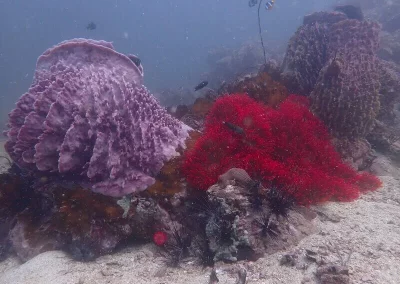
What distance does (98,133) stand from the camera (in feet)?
15.3

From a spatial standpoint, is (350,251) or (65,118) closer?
(350,251)

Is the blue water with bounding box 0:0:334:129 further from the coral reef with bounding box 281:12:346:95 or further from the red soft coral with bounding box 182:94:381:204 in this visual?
the red soft coral with bounding box 182:94:381:204

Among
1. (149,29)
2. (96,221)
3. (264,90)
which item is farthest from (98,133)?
(149,29)

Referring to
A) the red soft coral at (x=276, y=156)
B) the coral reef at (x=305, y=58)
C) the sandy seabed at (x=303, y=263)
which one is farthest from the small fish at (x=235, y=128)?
the coral reef at (x=305, y=58)

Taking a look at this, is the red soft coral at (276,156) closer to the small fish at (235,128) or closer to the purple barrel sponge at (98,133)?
the small fish at (235,128)

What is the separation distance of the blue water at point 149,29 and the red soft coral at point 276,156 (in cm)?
2381

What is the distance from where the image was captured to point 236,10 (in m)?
125

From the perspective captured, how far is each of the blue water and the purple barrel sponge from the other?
21.6 m

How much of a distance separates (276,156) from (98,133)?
2.91 meters

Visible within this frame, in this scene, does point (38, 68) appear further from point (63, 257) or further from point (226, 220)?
point (226, 220)

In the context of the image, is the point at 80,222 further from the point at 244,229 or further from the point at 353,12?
the point at 353,12

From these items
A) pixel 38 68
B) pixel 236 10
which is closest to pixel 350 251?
pixel 38 68

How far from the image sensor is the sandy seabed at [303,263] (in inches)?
131

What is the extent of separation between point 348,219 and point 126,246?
3483mm
